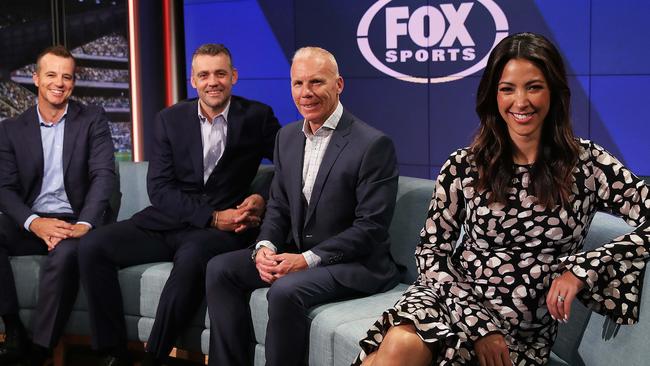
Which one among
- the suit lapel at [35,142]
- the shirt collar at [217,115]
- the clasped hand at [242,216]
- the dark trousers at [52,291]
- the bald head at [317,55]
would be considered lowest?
the dark trousers at [52,291]

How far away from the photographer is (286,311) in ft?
10.2

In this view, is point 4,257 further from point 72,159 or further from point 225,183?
point 225,183

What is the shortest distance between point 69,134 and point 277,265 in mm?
1573

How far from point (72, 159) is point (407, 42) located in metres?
2.24

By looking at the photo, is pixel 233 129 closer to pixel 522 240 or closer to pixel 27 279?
pixel 27 279

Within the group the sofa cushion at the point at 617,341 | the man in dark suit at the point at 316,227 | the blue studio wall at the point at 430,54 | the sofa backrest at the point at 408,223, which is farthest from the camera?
the blue studio wall at the point at 430,54

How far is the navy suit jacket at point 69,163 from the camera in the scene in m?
4.21

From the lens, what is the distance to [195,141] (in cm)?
404

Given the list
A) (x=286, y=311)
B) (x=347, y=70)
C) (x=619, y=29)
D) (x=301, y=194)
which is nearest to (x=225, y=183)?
(x=301, y=194)

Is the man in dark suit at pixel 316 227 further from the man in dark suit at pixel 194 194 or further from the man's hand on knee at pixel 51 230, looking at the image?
the man's hand on knee at pixel 51 230

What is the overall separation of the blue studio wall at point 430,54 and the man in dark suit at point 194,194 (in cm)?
155

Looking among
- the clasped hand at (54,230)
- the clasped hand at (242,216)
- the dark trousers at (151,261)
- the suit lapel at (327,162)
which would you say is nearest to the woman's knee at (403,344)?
the suit lapel at (327,162)

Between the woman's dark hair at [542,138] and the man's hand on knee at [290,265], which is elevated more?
the woman's dark hair at [542,138]

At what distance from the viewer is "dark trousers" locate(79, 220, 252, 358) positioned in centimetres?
364
